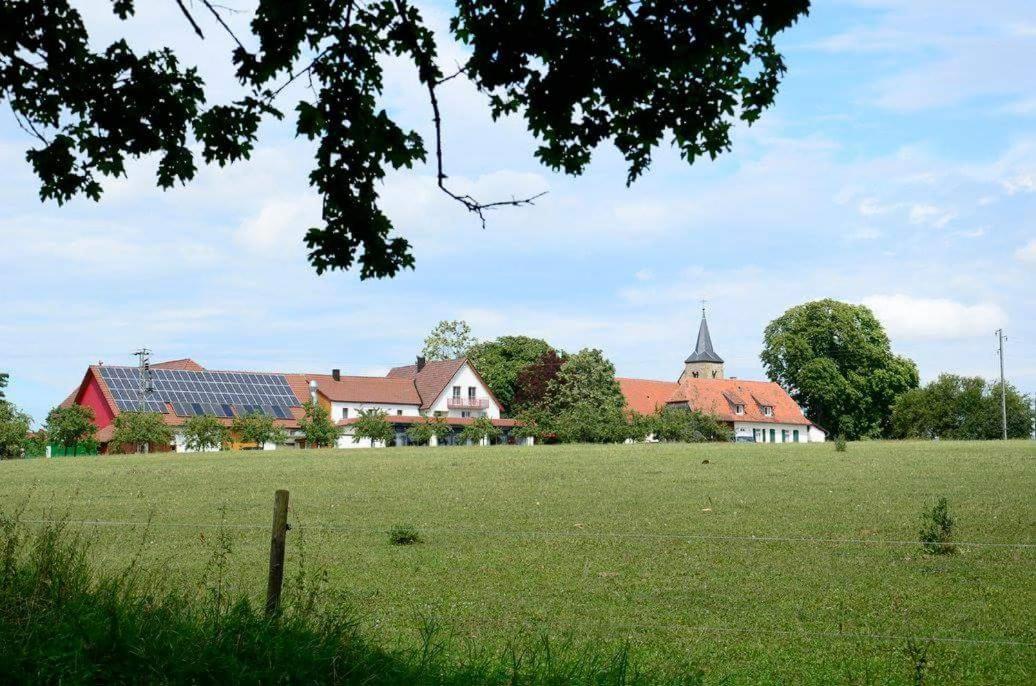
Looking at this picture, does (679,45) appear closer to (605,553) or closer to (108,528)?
(605,553)

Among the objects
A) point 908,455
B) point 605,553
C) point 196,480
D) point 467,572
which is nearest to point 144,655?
point 467,572

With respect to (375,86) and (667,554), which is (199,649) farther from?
(667,554)

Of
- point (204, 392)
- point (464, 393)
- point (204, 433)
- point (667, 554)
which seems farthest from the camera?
point (464, 393)

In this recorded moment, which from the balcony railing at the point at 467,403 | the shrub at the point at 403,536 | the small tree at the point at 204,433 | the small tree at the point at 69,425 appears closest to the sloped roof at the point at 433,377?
the balcony railing at the point at 467,403

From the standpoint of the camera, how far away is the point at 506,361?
119875 millimetres

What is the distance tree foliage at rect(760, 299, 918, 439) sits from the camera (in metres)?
106

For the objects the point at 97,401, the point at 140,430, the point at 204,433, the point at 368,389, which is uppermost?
the point at 368,389

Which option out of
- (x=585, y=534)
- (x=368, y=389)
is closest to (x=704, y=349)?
(x=368, y=389)

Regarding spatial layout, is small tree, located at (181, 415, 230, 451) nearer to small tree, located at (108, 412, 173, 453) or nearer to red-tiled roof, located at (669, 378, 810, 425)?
small tree, located at (108, 412, 173, 453)

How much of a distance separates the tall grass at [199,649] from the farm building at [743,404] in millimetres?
108442

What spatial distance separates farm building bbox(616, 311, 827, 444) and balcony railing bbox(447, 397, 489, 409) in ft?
57.3

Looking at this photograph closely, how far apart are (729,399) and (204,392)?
194ft

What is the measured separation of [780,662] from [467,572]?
21.3 ft

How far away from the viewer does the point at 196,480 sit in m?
33.5
